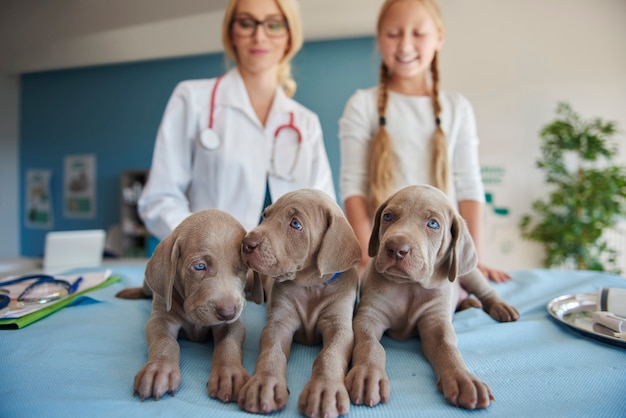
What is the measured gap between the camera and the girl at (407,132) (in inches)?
68.6

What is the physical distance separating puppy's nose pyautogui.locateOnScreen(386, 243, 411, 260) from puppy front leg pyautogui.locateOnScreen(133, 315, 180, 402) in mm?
507

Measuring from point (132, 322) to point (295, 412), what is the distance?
0.68 m

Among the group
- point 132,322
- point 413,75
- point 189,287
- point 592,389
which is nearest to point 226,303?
point 189,287

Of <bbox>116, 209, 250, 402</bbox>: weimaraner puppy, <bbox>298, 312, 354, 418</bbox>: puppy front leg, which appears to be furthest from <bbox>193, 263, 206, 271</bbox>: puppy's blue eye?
<bbox>298, 312, 354, 418</bbox>: puppy front leg

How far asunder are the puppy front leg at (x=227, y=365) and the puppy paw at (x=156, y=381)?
69 millimetres

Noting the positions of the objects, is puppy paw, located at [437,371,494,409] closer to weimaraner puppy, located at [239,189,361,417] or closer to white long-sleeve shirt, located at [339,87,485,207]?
weimaraner puppy, located at [239,189,361,417]

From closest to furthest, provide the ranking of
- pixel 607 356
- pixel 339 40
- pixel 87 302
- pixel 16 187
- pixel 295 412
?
pixel 295 412 < pixel 607 356 < pixel 87 302 < pixel 339 40 < pixel 16 187

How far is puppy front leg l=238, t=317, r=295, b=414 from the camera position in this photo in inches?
29.2

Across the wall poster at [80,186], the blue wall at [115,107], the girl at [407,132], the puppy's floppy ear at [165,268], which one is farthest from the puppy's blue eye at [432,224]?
the wall poster at [80,186]

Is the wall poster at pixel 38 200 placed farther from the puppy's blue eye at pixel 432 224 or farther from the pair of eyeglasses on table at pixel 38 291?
the puppy's blue eye at pixel 432 224

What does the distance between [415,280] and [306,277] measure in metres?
0.26

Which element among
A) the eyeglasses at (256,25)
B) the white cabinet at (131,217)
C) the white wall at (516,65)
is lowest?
the white cabinet at (131,217)

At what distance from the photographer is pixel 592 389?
2.73ft

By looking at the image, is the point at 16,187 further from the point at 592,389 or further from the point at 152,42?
the point at 592,389
